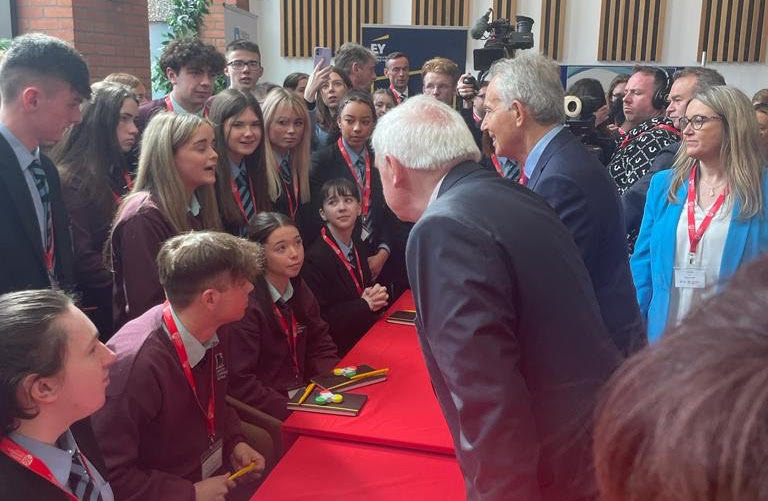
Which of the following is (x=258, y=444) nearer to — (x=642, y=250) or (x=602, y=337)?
(x=602, y=337)

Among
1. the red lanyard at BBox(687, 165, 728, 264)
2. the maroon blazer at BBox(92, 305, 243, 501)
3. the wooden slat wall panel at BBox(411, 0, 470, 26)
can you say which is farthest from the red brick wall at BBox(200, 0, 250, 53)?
the maroon blazer at BBox(92, 305, 243, 501)

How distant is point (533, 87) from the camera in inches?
82.1

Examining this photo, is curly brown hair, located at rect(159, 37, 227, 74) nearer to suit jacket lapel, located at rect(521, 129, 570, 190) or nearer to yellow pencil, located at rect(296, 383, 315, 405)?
yellow pencil, located at rect(296, 383, 315, 405)

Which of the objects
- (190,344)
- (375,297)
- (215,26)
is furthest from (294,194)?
(215,26)

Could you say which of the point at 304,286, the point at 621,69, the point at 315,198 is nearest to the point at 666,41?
the point at 621,69

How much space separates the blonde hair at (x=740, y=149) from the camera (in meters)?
2.44

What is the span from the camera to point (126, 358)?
75.7 inches

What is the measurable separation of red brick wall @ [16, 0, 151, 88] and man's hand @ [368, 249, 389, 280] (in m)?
3.13

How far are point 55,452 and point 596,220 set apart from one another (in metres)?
1.53

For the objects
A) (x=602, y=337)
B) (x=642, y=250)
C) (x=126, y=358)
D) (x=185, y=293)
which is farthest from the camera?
(x=642, y=250)

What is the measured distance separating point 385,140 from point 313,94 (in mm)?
3166

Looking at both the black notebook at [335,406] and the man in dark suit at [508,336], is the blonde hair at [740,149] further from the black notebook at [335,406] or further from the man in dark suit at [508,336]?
the black notebook at [335,406]

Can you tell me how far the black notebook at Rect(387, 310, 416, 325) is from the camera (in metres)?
3.12

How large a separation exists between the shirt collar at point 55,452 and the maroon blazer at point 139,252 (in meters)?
0.93
